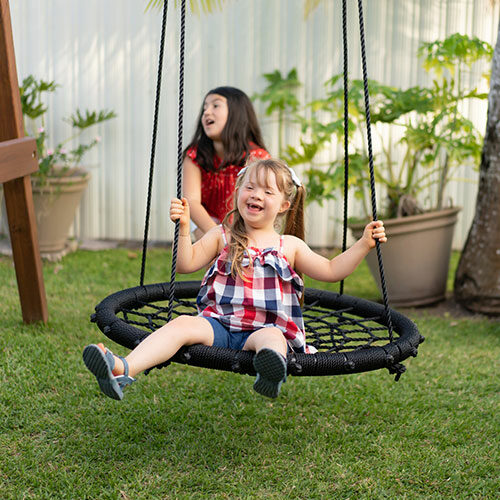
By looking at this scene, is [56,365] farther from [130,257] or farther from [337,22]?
[337,22]

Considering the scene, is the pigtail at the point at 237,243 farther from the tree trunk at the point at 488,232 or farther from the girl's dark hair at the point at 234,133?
the tree trunk at the point at 488,232

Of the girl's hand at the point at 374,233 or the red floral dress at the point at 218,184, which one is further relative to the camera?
the red floral dress at the point at 218,184

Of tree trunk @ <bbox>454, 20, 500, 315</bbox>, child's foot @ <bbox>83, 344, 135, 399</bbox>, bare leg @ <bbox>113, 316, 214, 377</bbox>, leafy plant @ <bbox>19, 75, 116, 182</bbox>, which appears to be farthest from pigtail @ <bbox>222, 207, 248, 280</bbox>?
leafy plant @ <bbox>19, 75, 116, 182</bbox>

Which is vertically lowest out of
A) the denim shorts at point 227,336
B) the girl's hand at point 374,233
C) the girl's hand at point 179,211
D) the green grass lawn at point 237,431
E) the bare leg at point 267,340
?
the green grass lawn at point 237,431

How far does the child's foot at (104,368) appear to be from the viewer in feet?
5.85

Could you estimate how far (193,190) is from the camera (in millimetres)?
3305

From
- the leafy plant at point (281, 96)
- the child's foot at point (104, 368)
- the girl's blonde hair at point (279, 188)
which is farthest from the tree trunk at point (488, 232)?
the child's foot at point (104, 368)

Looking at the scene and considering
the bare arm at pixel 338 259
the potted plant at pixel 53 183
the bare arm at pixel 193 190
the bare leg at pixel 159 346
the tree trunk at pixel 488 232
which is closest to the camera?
the bare leg at pixel 159 346

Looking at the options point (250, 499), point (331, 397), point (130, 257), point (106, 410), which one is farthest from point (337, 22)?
point (250, 499)

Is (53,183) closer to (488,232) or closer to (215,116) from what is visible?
(215,116)

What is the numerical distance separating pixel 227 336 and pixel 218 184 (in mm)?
1349

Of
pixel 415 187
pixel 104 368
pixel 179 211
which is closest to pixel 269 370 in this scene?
pixel 104 368

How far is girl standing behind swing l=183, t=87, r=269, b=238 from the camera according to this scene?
3277mm

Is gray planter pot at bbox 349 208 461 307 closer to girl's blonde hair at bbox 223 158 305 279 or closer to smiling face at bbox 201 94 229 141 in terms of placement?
smiling face at bbox 201 94 229 141
